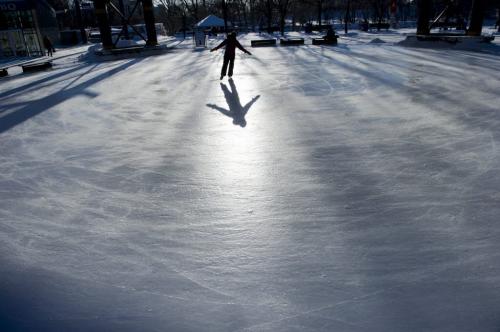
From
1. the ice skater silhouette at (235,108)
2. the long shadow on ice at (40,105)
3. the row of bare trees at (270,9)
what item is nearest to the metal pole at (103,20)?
the long shadow on ice at (40,105)

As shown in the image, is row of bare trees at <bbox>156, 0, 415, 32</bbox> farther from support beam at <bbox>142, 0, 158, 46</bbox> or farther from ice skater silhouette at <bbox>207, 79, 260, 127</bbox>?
ice skater silhouette at <bbox>207, 79, 260, 127</bbox>

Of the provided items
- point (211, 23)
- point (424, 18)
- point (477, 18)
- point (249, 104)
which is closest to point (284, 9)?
point (211, 23)

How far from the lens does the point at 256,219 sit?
3129 mm

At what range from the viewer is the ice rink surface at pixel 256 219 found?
7.09 feet

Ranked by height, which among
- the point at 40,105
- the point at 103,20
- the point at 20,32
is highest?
the point at 103,20

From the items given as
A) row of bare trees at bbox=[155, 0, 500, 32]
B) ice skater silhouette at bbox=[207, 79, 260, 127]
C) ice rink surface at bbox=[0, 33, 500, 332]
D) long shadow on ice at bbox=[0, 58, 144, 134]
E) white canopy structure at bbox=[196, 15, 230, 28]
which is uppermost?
row of bare trees at bbox=[155, 0, 500, 32]

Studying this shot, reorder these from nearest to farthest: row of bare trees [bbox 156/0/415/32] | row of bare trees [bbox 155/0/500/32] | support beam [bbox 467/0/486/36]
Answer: support beam [bbox 467/0/486/36], row of bare trees [bbox 155/0/500/32], row of bare trees [bbox 156/0/415/32]

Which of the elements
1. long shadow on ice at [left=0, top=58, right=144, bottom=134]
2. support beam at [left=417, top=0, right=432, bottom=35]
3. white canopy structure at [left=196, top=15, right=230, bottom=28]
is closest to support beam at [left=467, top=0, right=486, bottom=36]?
support beam at [left=417, top=0, right=432, bottom=35]

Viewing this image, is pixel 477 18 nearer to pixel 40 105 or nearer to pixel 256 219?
pixel 40 105

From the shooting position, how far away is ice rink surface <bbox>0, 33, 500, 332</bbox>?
216cm

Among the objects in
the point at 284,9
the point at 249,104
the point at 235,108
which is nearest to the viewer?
the point at 235,108

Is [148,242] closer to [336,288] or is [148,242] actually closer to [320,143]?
[336,288]

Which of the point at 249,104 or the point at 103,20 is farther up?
the point at 103,20

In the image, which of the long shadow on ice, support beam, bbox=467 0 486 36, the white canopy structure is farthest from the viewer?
the white canopy structure
